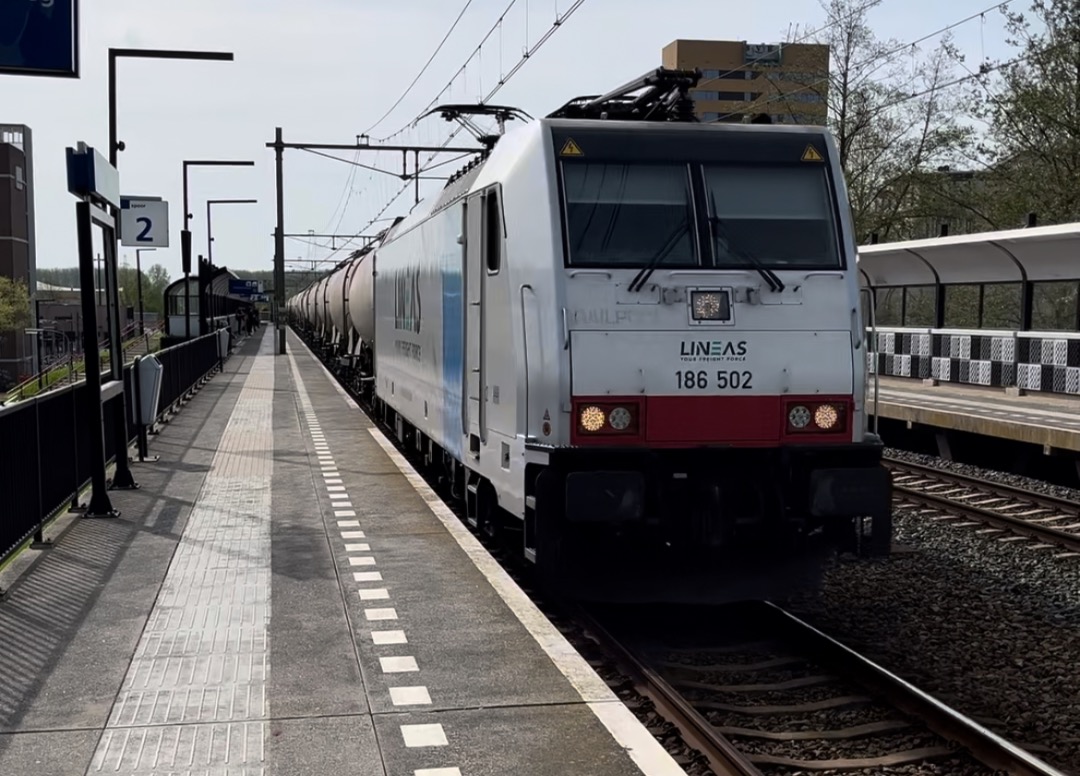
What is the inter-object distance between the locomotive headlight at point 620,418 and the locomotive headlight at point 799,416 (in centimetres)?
100

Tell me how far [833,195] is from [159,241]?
49.7ft

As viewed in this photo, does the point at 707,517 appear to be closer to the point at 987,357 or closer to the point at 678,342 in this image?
the point at 678,342

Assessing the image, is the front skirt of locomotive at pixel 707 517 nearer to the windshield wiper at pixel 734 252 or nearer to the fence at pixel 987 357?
the windshield wiper at pixel 734 252

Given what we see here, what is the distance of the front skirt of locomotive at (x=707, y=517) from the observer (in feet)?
24.0

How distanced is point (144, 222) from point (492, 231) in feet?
47.3

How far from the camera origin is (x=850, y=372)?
7766 millimetres

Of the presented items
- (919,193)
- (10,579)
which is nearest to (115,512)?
(10,579)

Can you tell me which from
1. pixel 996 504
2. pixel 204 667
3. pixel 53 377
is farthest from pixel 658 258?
pixel 53 377

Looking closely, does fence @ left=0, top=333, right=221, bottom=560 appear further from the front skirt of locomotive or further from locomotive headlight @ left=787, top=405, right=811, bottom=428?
locomotive headlight @ left=787, top=405, right=811, bottom=428

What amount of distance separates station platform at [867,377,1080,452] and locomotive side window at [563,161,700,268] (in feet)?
26.7

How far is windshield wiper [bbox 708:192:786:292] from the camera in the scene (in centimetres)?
777

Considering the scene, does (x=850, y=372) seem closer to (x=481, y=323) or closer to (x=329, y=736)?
(x=481, y=323)

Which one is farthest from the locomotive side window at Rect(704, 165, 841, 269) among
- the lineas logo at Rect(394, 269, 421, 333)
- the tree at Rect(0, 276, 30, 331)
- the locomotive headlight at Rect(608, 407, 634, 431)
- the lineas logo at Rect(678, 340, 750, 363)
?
the tree at Rect(0, 276, 30, 331)

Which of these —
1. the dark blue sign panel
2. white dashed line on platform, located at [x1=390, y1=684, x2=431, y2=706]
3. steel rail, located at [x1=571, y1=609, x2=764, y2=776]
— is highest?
the dark blue sign panel
